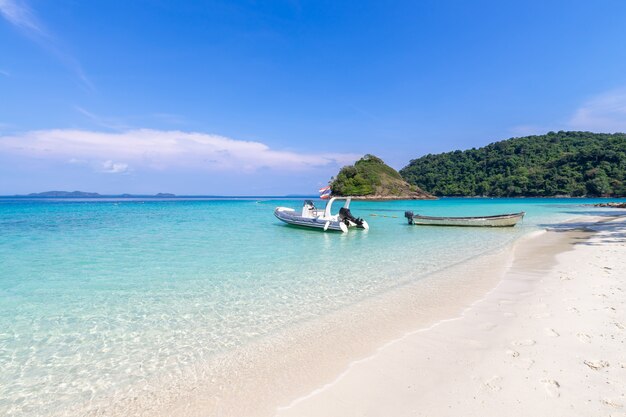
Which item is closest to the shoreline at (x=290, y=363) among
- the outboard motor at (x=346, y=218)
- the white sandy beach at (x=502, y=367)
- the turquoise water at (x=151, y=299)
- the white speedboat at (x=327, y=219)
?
the white sandy beach at (x=502, y=367)

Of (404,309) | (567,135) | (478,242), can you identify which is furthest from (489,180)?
(404,309)

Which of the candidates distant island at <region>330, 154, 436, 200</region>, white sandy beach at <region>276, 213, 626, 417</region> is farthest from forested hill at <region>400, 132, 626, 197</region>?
white sandy beach at <region>276, 213, 626, 417</region>

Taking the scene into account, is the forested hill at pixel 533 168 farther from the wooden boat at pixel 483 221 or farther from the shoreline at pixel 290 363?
the shoreline at pixel 290 363

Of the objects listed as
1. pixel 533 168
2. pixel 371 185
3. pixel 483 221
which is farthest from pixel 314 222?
pixel 533 168

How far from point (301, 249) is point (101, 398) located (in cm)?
1174

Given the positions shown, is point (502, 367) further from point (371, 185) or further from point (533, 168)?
point (533, 168)

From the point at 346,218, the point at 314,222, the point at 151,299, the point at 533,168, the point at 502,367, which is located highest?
the point at 533,168

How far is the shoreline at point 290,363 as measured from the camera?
376 cm

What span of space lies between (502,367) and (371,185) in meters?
107

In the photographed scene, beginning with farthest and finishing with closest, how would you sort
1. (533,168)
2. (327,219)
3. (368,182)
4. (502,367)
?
(533,168) → (368,182) → (327,219) → (502,367)

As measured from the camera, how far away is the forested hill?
10256 centimetres

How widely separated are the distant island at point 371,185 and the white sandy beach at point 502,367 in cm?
10052

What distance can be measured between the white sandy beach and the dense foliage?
102310 mm

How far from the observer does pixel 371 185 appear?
10919 centimetres
